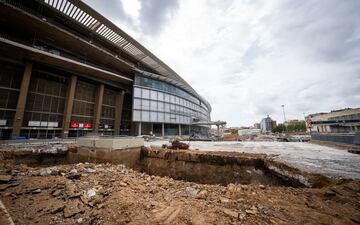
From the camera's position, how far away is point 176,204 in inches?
129

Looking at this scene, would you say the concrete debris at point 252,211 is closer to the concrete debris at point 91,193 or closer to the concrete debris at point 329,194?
the concrete debris at point 329,194

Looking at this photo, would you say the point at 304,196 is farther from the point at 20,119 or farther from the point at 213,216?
the point at 20,119

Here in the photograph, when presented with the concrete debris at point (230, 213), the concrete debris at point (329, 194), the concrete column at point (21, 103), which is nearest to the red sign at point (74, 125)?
the concrete column at point (21, 103)

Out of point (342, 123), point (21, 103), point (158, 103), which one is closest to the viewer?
point (21, 103)

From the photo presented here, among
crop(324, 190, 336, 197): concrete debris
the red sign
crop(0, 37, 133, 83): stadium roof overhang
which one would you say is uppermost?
crop(0, 37, 133, 83): stadium roof overhang

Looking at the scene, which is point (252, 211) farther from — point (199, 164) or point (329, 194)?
point (199, 164)

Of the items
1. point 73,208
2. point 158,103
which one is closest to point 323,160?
point 73,208

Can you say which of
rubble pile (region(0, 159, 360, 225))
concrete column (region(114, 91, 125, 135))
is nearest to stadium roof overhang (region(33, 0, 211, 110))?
concrete column (region(114, 91, 125, 135))

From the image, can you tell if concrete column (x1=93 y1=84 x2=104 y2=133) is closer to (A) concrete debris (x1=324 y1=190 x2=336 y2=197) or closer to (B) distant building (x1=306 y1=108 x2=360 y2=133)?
(A) concrete debris (x1=324 y1=190 x2=336 y2=197)

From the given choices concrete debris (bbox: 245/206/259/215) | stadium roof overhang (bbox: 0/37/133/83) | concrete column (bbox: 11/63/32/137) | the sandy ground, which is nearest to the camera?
concrete debris (bbox: 245/206/259/215)

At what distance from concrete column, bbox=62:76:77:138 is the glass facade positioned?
36.4 feet

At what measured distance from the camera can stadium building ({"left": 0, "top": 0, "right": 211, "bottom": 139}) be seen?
1909 centimetres

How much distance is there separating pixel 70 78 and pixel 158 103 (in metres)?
18.0

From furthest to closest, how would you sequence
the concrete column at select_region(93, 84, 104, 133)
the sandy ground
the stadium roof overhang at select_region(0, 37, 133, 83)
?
the concrete column at select_region(93, 84, 104, 133) < the stadium roof overhang at select_region(0, 37, 133, 83) < the sandy ground
